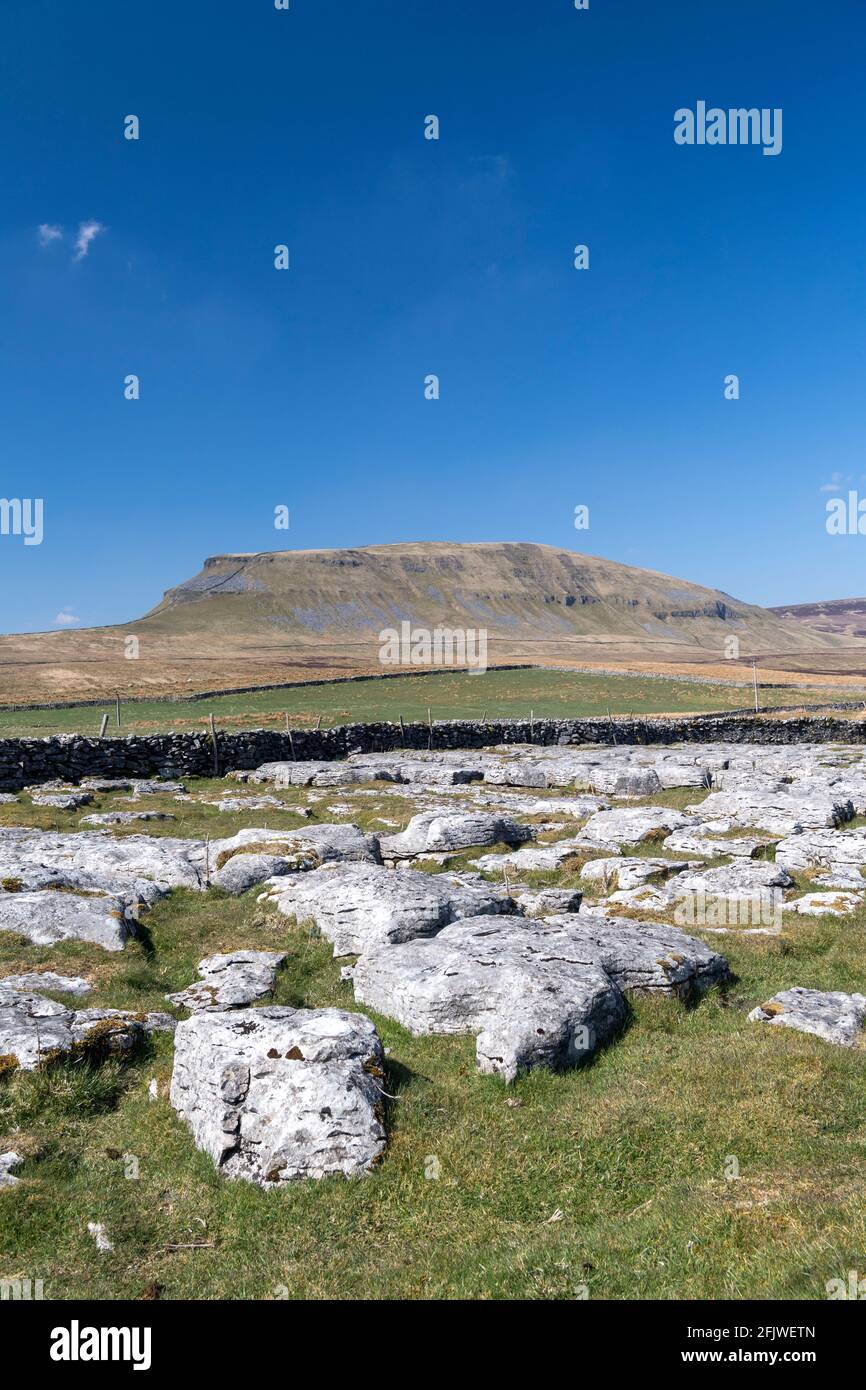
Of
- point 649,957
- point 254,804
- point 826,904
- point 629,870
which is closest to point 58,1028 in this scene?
point 649,957

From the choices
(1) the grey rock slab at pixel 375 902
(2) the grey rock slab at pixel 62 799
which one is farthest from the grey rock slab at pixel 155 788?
(1) the grey rock slab at pixel 375 902

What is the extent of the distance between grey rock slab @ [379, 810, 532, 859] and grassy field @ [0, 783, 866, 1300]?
11511 millimetres

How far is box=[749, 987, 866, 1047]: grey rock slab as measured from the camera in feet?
37.7

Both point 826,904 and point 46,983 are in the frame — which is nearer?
point 46,983

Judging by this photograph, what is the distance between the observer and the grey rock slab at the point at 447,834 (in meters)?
23.8

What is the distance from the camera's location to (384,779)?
40.8 metres

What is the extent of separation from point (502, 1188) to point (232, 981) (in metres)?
6.58

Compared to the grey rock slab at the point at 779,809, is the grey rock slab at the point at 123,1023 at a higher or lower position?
lower

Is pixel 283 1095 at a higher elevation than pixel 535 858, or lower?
higher

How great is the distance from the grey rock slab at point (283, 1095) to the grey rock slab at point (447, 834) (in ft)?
44.6

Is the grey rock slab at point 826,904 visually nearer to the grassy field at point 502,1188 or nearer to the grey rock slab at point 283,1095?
the grassy field at point 502,1188

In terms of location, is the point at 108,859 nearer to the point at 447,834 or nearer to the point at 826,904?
the point at 447,834

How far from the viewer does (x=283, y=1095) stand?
912 cm
